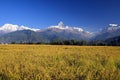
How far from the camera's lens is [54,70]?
7812mm

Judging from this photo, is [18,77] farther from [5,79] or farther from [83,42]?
[83,42]

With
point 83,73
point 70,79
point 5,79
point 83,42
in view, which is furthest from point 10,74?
point 83,42

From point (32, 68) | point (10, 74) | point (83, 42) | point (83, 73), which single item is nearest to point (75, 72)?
point (83, 73)

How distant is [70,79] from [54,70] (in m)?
1.09

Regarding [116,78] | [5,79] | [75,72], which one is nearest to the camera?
[116,78]

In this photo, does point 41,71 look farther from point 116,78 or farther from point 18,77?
point 116,78

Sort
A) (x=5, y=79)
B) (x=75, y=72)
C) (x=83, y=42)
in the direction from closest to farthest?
1. (x=5, y=79)
2. (x=75, y=72)
3. (x=83, y=42)

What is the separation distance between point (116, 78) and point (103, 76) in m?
0.44

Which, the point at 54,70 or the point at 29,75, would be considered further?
the point at 54,70

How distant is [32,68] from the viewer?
26.4ft

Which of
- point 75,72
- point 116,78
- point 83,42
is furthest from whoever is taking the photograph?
point 83,42

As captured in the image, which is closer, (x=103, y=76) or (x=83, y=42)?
(x=103, y=76)

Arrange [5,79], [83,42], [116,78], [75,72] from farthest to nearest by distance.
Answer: [83,42] → [75,72] → [5,79] → [116,78]

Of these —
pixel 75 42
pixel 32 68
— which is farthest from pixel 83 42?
pixel 32 68
